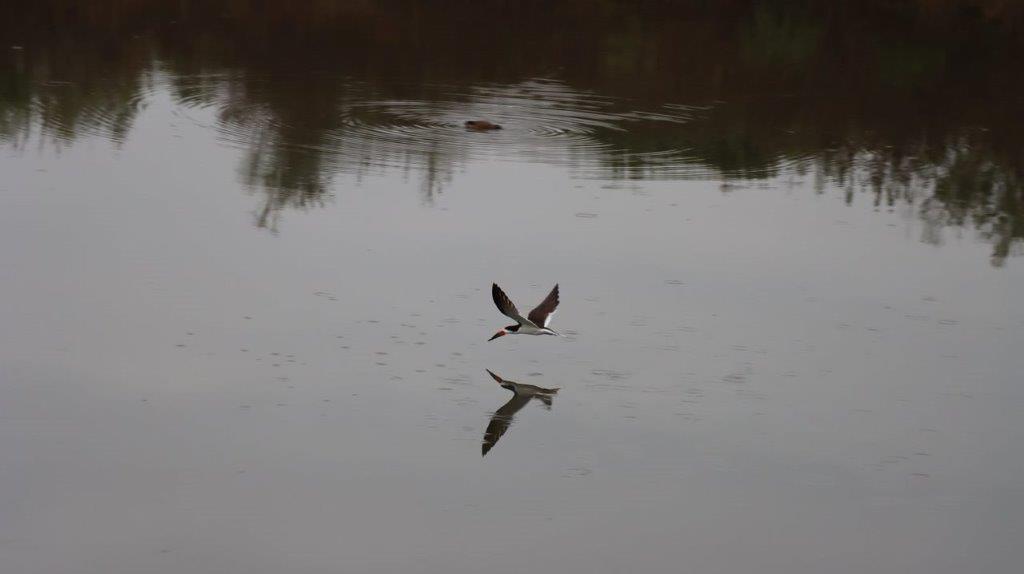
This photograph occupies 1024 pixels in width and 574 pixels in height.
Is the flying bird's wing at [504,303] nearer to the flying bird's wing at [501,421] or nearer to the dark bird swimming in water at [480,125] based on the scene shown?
the flying bird's wing at [501,421]

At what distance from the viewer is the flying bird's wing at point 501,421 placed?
8.09m

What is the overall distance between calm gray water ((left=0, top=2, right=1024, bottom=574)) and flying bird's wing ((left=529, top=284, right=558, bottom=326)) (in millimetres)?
243

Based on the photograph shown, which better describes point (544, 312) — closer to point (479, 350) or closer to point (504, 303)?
point (479, 350)

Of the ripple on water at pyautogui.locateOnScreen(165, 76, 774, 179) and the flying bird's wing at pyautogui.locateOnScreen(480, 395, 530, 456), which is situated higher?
the ripple on water at pyautogui.locateOnScreen(165, 76, 774, 179)

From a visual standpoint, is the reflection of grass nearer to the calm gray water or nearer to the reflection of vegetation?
the reflection of vegetation

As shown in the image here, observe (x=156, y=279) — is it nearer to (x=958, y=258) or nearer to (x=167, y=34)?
(x=958, y=258)

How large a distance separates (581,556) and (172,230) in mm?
5563

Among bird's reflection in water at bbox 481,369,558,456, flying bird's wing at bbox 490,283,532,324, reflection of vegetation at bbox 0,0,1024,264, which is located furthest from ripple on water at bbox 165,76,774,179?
bird's reflection in water at bbox 481,369,558,456

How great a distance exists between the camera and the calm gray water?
715cm

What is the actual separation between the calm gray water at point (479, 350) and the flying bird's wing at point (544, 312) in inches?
9.6

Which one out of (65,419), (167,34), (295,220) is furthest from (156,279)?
(167,34)

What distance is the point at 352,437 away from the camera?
804cm

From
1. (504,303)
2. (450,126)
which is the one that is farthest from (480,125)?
(504,303)

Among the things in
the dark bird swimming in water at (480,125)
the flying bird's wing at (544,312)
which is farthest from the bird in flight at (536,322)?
the dark bird swimming in water at (480,125)
